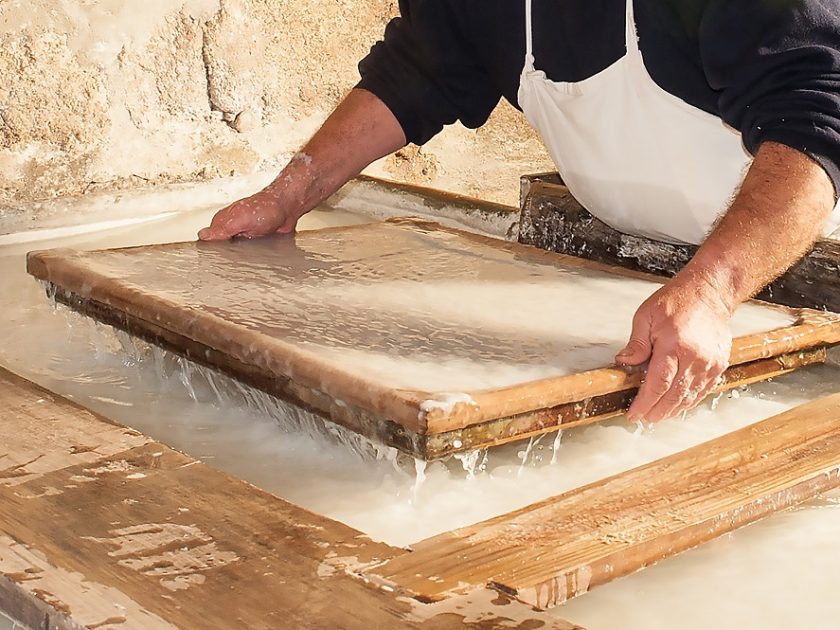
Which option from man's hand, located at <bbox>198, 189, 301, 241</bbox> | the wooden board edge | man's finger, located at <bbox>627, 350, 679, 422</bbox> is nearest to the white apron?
man's hand, located at <bbox>198, 189, 301, 241</bbox>

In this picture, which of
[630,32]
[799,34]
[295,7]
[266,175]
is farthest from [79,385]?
[295,7]

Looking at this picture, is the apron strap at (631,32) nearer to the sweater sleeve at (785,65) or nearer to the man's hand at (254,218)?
the sweater sleeve at (785,65)

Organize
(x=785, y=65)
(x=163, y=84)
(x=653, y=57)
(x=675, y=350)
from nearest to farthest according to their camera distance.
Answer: (x=675, y=350)
(x=785, y=65)
(x=653, y=57)
(x=163, y=84)

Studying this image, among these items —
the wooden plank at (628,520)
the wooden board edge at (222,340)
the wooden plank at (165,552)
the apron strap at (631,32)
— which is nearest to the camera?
the wooden plank at (165,552)

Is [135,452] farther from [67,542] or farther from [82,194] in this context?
[82,194]

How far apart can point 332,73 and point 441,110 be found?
4.00ft

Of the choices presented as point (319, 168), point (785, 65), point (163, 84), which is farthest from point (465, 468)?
point (163, 84)

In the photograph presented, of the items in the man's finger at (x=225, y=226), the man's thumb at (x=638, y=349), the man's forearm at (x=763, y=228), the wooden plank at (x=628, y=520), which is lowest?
the wooden plank at (x=628, y=520)

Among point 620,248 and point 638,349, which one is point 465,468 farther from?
point 620,248

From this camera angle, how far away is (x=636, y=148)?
76.7 inches

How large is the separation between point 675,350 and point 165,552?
2.22 feet

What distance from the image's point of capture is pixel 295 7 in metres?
3.26

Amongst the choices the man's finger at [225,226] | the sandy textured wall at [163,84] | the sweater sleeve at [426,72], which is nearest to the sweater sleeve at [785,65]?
the sweater sleeve at [426,72]

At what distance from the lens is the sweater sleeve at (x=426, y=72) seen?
2.20 metres
